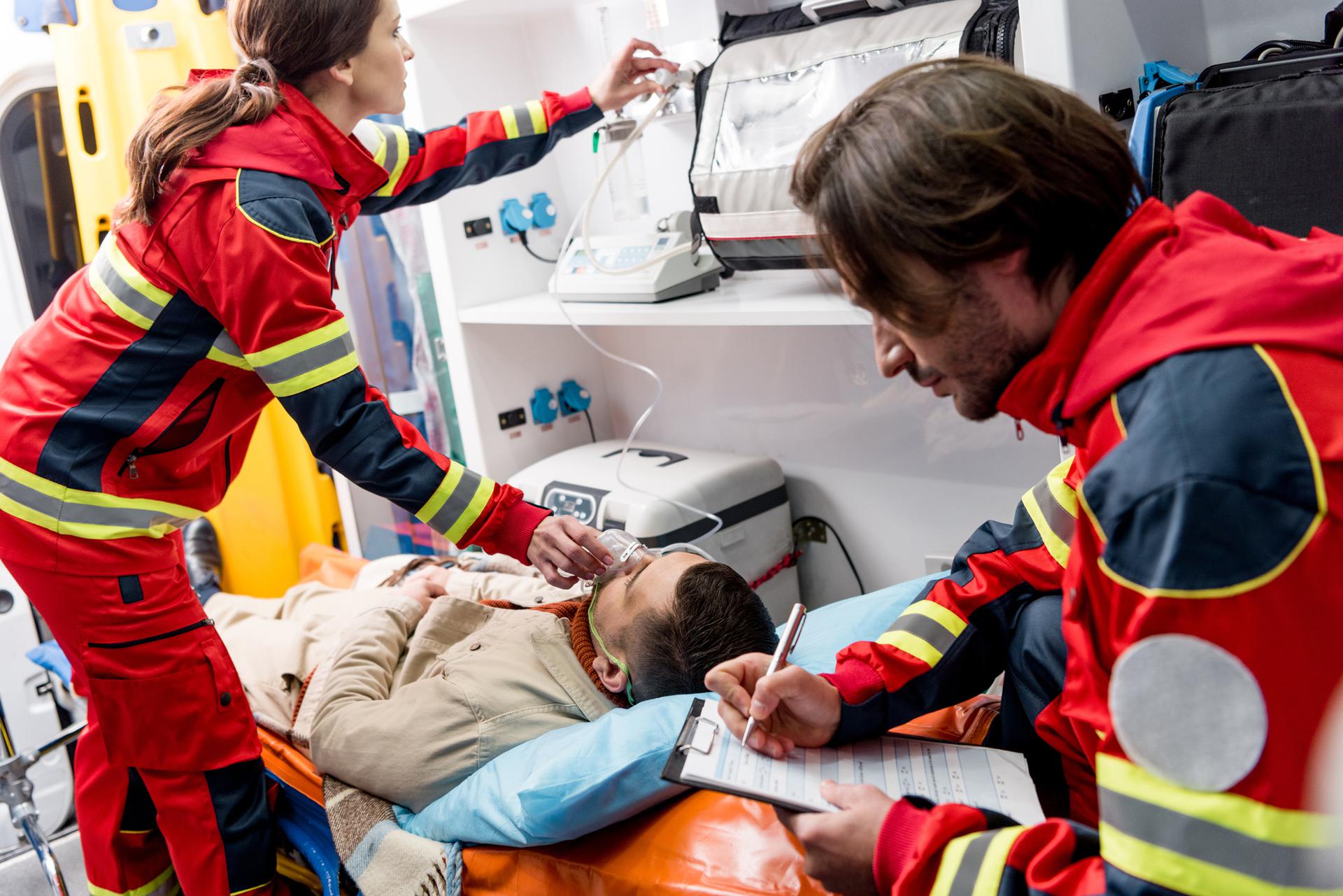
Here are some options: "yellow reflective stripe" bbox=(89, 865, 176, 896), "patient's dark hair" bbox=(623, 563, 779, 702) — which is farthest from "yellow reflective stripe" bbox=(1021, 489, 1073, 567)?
"yellow reflective stripe" bbox=(89, 865, 176, 896)

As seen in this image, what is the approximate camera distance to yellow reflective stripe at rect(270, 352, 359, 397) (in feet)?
5.21

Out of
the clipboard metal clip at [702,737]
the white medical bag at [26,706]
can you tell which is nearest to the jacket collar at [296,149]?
the clipboard metal clip at [702,737]

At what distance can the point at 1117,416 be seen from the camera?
83 centimetres

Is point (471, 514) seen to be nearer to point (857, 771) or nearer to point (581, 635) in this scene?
point (581, 635)

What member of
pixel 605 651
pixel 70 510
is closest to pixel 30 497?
pixel 70 510

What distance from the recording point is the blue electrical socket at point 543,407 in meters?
2.94

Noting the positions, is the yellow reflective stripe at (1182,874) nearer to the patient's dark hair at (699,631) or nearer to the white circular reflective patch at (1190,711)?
the white circular reflective patch at (1190,711)

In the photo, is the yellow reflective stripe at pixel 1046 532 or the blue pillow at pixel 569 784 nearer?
the yellow reflective stripe at pixel 1046 532

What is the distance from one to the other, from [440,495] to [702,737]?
0.68m

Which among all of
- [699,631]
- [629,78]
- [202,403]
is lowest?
[699,631]

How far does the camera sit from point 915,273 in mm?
903

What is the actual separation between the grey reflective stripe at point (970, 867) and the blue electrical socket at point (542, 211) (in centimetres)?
228

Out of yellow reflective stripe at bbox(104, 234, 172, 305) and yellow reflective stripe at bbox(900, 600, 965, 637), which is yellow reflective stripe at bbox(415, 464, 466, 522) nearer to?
yellow reflective stripe at bbox(104, 234, 172, 305)

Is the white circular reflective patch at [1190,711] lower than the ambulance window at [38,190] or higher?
lower
